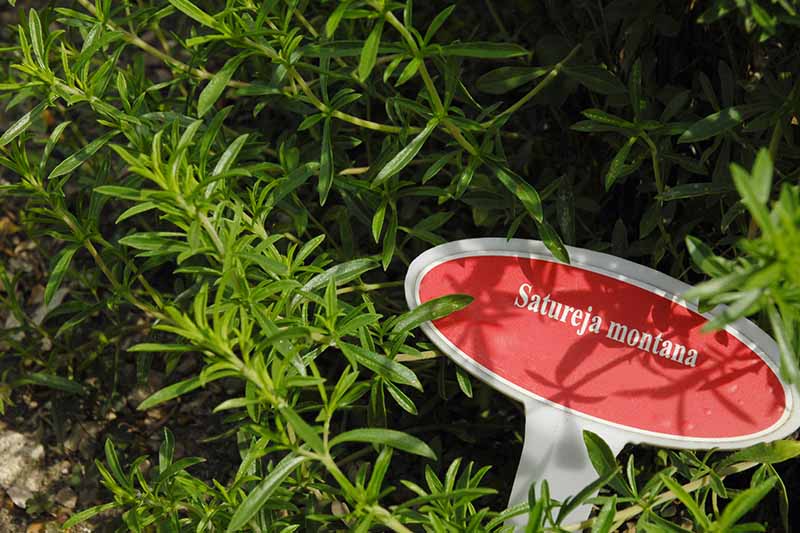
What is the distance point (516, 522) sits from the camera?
1.44 m

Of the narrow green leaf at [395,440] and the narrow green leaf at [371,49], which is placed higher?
the narrow green leaf at [371,49]

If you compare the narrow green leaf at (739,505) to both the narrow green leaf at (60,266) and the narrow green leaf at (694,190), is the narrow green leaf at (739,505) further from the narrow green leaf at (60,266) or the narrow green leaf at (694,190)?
the narrow green leaf at (60,266)

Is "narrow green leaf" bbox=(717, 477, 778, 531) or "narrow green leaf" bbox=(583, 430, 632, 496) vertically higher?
"narrow green leaf" bbox=(717, 477, 778, 531)

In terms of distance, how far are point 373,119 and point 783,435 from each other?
3.93 feet

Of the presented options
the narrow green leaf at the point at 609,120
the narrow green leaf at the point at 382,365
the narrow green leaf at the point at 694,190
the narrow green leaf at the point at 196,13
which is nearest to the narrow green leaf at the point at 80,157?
the narrow green leaf at the point at 196,13

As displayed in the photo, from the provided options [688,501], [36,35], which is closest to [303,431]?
[688,501]

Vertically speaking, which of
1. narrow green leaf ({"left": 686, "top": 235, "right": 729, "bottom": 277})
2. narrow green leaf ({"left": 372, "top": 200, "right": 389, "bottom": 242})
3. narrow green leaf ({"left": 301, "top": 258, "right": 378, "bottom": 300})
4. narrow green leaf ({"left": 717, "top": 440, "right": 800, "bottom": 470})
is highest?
narrow green leaf ({"left": 686, "top": 235, "right": 729, "bottom": 277})

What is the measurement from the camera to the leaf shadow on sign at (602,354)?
4.60 ft

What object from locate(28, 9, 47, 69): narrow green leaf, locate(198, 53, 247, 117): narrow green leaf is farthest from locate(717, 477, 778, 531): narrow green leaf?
locate(28, 9, 47, 69): narrow green leaf

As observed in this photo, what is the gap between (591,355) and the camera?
1435 millimetres

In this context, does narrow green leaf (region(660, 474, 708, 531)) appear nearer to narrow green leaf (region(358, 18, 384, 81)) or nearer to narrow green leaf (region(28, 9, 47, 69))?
narrow green leaf (region(358, 18, 384, 81))

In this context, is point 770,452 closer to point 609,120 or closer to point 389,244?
point 609,120

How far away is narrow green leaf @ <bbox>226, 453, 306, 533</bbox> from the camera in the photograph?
3.85ft

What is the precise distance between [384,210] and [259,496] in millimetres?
558
